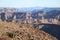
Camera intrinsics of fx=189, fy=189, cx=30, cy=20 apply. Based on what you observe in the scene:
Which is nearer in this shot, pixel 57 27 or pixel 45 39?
pixel 45 39

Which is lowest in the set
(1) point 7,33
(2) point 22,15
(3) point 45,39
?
(2) point 22,15

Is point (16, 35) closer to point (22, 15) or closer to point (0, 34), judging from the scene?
point (0, 34)

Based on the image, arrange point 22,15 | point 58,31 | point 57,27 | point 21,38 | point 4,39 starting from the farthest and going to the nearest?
point 22,15, point 57,27, point 58,31, point 21,38, point 4,39

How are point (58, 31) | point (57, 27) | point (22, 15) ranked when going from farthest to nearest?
point (22, 15) → point (57, 27) → point (58, 31)

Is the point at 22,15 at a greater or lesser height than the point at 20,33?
lesser

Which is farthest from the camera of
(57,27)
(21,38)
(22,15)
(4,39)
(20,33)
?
(22,15)

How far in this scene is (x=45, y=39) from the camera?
9539 millimetres

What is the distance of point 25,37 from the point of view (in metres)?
8.59

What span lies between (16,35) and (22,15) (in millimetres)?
63430

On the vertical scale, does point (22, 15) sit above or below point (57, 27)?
below

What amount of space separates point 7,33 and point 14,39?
767mm

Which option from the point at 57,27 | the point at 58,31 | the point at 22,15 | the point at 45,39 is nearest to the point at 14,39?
the point at 45,39

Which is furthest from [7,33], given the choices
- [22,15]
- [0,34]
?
[22,15]

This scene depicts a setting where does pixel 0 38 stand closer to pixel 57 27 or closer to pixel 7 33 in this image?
pixel 7 33
